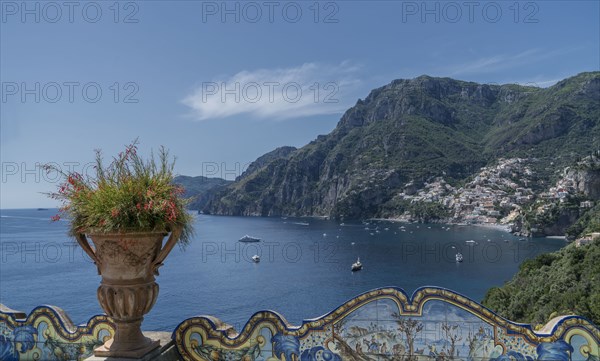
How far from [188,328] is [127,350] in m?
0.56

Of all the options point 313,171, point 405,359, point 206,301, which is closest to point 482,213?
point 313,171

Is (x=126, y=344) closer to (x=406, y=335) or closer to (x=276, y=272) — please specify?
(x=406, y=335)

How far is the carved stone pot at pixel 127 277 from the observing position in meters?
3.27

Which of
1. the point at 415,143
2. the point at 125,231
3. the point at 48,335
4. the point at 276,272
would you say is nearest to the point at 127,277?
the point at 125,231

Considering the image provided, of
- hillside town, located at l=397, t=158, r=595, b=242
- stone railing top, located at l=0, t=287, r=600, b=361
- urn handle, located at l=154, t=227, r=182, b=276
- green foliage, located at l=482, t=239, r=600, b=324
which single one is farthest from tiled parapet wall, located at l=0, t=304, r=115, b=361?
hillside town, located at l=397, t=158, r=595, b=242

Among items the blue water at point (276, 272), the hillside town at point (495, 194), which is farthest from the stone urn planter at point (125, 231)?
the hillside town at point (495, 194)

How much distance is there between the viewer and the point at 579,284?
2070cm

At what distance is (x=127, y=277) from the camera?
328cm

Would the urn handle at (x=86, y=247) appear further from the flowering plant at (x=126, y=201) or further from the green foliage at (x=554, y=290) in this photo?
the green foliage at (x=554, y=290)

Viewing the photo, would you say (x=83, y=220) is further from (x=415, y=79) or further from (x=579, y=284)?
(x=415, y=79)

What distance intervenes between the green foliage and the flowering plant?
15720mm

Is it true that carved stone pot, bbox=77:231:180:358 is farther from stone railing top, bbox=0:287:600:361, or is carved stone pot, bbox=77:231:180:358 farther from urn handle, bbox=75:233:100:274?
stone railing top, bbox=0:287:600:361

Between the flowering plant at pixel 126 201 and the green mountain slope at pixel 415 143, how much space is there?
126529mm

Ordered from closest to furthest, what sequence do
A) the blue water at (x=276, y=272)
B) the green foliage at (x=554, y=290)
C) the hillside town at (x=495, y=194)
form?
1. the green foliage at (x=554, y=290)
2. the blue water at (x=276, y=272)
3. the hillside town at (x=495, y=194)
